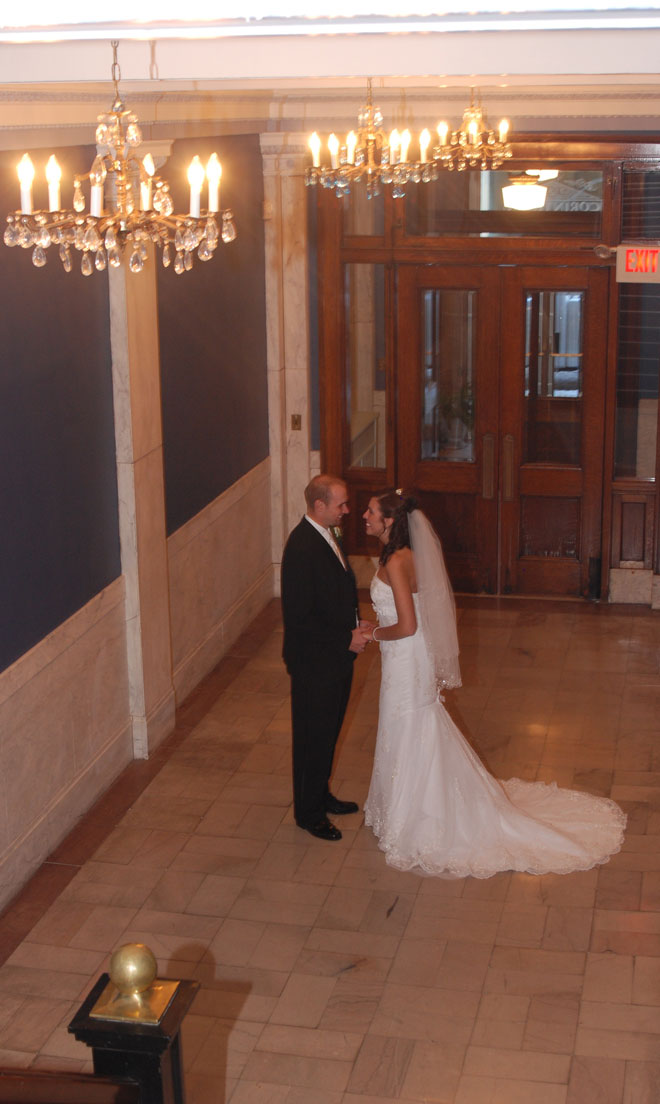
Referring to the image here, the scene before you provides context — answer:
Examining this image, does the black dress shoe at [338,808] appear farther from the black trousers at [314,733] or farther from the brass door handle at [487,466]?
the brass door handle at [487,466]

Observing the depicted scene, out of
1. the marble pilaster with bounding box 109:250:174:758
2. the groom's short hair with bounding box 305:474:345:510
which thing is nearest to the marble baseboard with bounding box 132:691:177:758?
the marble pilaster with bounding box 109:250:174:758

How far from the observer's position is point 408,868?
240 inches

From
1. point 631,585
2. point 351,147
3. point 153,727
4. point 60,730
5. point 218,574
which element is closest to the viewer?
point 60,730

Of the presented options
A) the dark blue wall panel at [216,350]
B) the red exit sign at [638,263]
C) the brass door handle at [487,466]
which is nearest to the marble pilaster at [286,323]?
the dark blue wall panel at [216,350]

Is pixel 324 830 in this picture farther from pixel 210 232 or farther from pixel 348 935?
pixel 210 232

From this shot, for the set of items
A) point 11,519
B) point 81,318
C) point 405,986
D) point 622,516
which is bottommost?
point 405,986

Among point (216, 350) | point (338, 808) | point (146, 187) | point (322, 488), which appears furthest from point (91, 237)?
point (216, 350)

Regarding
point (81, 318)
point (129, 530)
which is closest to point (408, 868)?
point (129, 530)

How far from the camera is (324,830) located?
21.1 ft

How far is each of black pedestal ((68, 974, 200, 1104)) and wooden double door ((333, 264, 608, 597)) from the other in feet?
24.6

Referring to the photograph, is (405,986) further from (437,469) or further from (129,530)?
(437,469)

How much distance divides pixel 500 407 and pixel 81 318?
401 centimetres

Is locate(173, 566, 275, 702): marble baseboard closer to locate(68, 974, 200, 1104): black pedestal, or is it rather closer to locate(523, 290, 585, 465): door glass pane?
locate(523, 290, 585, 465): door glass pane

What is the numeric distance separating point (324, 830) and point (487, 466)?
4048mm
